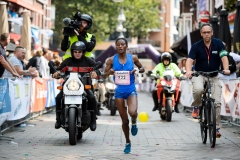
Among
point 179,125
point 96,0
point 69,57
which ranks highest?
point 96,0

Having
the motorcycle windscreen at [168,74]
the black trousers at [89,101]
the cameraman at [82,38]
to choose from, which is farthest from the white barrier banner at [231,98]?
the black trousers at [89,101]

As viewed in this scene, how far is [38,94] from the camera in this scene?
1769 centimetres

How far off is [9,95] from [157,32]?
301 feet

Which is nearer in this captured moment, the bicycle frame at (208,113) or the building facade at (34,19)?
the bicycle frame at (208,113)

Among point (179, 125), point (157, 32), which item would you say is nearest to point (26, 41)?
point (179, 125)

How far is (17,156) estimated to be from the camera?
9461 millimetres

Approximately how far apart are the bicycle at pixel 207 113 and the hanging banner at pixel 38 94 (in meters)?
6.03

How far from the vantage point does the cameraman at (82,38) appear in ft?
39.5

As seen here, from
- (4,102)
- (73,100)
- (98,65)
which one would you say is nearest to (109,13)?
(4,102)

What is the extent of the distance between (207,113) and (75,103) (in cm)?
204

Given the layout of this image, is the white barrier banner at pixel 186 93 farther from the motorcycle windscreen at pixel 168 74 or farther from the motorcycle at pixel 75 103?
the motorcycle at pixel 75 103

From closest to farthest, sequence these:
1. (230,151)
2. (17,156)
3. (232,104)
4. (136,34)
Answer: (17,156)
(230,151)
(232,104)
(136,34)

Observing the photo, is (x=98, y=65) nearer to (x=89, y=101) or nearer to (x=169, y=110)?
(x=89, y=101)

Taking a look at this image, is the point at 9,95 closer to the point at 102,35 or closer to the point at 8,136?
the point at 8,136
